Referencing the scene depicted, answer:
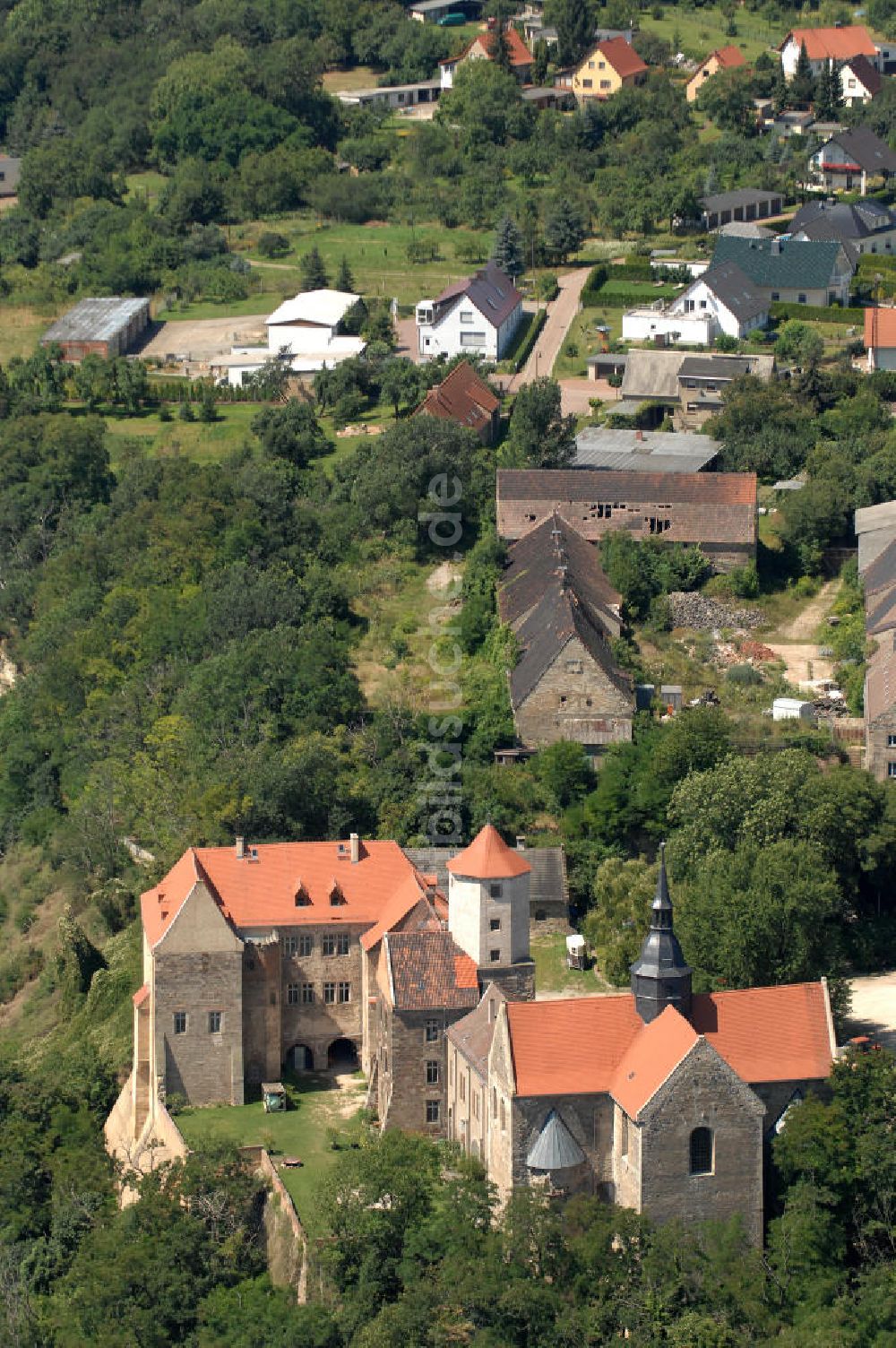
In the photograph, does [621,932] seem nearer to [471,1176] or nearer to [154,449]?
[471,1176]

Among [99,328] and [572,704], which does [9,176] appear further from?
[572,704]

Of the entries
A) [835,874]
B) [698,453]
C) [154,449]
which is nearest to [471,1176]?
[835,874]

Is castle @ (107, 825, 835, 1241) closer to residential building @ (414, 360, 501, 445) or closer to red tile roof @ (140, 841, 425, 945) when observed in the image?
red tile roof @ (140, 841, 425, 945)

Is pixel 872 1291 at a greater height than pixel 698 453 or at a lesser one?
lesser

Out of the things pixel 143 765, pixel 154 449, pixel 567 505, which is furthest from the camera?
pixel 154 449

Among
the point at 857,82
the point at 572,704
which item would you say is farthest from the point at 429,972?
the point at 857,82

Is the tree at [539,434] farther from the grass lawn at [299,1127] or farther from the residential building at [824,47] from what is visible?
the residential building at [824,47]

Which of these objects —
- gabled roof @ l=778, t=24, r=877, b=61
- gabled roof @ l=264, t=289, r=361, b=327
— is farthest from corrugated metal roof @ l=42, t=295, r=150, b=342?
gabled roof @ l=778, t=24, r=877, b=61
